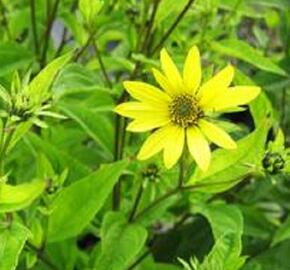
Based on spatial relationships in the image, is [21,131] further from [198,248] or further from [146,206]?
[198,248]

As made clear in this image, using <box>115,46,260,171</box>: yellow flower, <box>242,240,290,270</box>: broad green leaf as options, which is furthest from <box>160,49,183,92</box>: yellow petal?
<box>242,240,290,270</box>: broad green leaf

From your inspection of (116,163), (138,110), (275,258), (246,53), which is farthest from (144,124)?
(275,258)

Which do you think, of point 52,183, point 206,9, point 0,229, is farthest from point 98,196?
point 206,9

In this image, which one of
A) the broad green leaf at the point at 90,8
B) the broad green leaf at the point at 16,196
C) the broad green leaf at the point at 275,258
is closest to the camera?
the broad green leaf at the point at 16,196

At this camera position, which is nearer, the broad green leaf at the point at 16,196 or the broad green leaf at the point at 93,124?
the broad green leaf at the point at 16,196

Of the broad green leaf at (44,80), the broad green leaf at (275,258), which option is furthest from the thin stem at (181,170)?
the broad green leaf at (275,258)

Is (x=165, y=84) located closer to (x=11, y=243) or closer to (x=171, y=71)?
(x=171, y=71)

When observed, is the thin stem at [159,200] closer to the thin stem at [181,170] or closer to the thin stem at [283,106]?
the thin stem at [181,170]
